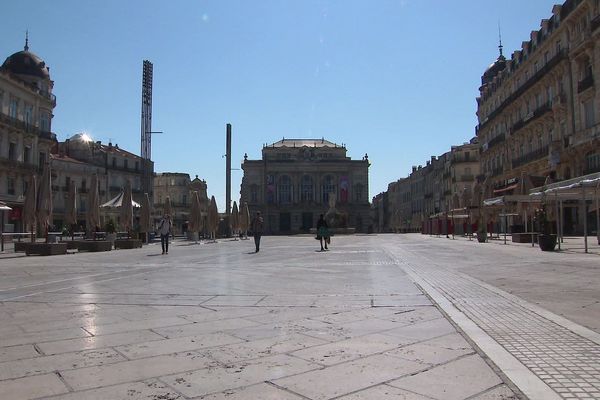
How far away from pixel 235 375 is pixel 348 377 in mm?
802

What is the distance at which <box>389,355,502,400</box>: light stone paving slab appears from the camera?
3.30 m

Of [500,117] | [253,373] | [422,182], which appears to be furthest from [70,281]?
[422,182]

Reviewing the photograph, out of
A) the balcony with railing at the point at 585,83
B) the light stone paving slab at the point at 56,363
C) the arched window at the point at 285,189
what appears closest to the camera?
the light stone paving slab at the point at 56,363

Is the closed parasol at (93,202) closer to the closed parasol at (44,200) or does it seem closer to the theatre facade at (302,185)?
the closed parasol at (44,200)

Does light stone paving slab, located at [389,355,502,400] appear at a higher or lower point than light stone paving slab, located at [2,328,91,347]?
lower

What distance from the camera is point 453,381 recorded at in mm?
3525

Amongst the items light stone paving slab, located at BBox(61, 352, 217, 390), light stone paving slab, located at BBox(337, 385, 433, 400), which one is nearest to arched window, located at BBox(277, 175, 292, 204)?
light stone paving slab, located at BBox(61, 352, 217, 390)

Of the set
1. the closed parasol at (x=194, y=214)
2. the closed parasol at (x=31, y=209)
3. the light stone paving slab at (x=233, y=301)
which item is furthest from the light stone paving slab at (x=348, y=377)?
the closed parasol at (x=194, y=214)

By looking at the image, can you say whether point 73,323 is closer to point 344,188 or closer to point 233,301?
point 233,301

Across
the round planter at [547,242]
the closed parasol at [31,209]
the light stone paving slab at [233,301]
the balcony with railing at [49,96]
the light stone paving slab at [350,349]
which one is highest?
the balcony with railing at [49,96]

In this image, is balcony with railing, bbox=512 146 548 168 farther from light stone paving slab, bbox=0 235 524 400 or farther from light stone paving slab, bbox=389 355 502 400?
light stone paving slab, bbox=389 355 502 400

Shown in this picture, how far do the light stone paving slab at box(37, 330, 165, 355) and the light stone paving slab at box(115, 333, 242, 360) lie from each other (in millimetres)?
181

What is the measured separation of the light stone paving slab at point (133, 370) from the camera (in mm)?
3568

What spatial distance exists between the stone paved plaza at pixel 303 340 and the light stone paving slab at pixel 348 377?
14 mm
